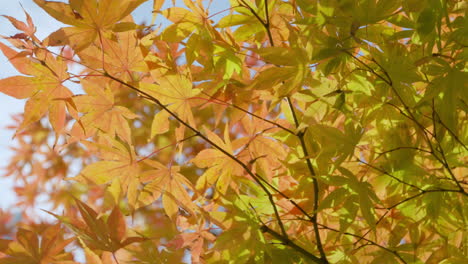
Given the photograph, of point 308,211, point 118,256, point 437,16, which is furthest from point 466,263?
point 118,256

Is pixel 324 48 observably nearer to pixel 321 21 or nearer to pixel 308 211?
pixel 321 21

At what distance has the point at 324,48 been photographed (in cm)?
51

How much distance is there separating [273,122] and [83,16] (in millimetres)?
308

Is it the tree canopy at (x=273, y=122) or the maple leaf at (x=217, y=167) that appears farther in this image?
the maple leaf at (x=217, y=167)

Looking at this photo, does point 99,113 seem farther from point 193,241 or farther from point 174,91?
point 193,241

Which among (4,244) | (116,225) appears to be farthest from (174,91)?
(4,244)

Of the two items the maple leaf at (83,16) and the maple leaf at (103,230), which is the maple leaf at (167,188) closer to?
the maple leaf at (103,230)

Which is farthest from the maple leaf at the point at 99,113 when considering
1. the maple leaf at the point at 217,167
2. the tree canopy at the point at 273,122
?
the maple leaf at the point at 217,167

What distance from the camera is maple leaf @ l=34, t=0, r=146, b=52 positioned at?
22.5 inches

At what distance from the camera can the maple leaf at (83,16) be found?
1.87 feet

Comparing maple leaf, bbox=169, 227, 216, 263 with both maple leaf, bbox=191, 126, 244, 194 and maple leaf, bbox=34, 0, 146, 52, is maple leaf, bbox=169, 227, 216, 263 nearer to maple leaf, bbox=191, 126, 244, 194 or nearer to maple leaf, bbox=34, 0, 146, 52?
maple leaf, bbox=191, 126, 244, 194

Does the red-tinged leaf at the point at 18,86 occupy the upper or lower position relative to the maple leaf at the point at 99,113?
upper

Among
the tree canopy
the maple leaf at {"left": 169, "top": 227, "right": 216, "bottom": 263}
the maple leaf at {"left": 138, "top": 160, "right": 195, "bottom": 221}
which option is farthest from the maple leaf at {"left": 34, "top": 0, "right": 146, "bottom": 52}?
the maple leaf at {"left": 169, "top": 227, "right": 216, "bottom": 263}

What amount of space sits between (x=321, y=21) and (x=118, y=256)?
1.33ft
